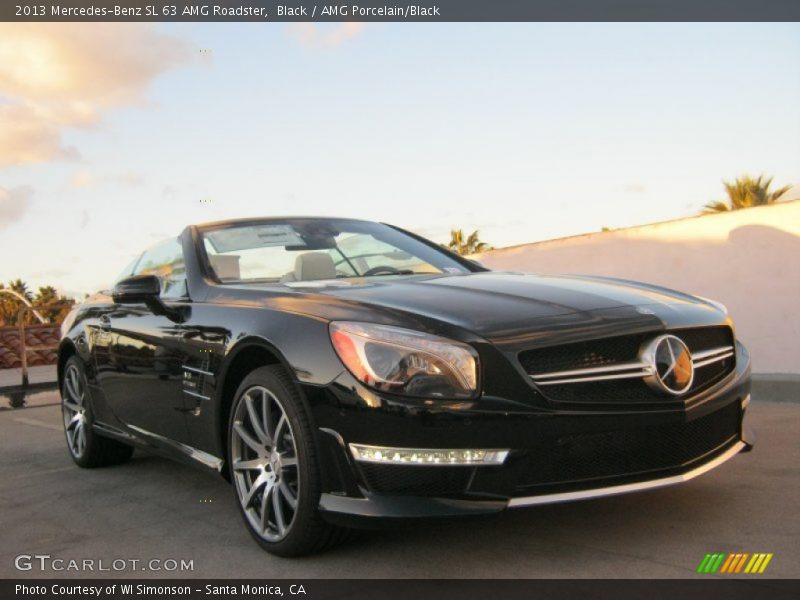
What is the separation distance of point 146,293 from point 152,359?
34 cm

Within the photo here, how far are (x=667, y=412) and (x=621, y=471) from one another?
0.27m

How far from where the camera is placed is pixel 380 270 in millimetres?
4895

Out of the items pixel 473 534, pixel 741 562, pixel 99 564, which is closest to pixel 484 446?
pixel 473 534

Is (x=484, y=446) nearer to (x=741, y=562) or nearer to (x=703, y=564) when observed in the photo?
(x=703, y=564)

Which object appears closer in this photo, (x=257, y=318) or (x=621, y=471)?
(x=621, y=471)

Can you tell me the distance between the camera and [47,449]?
23.7 feet

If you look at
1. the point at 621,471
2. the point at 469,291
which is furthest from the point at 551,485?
the point at 469,291

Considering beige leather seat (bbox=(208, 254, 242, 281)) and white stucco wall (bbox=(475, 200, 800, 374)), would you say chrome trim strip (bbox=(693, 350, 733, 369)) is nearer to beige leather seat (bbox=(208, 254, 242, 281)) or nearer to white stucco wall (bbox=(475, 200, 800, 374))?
beige leather seat (bbox=(208, 254, 242, 281))

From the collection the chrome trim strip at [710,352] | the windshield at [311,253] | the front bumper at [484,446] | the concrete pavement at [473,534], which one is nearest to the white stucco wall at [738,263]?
the concrete pavement at [473,534]

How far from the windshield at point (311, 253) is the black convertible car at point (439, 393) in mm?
152

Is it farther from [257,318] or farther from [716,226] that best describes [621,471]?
[716,226]

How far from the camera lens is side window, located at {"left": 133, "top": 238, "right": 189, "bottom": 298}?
4.86 metres
